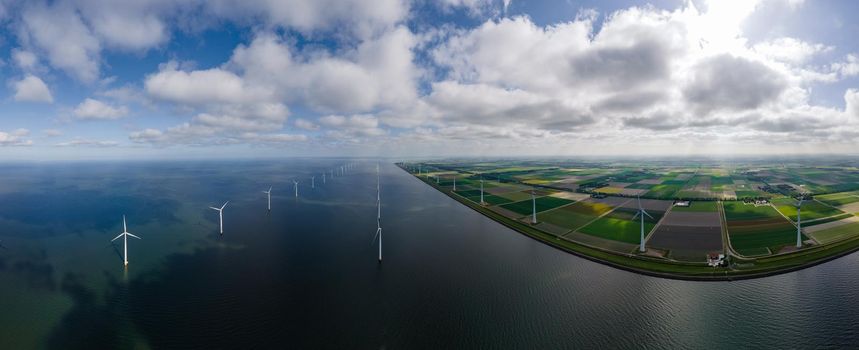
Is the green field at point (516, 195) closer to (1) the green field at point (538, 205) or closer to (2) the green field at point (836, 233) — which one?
(1) the green field at point (538, 205)

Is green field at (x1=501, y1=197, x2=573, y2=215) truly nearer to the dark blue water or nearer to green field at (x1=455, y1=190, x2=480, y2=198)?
green field at (x1=455, y1=190, x2=480, y2=198)

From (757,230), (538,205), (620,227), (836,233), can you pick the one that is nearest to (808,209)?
(836,233)

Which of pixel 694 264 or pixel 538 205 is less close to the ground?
pixel 538 205

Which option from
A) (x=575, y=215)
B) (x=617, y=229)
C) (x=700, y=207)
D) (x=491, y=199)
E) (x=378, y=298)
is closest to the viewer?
(x=378, y=298)

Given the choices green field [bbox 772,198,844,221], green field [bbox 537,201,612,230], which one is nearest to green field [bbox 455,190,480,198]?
green field [bbox 537,201,612,230]

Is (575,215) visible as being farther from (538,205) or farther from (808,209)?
(808,209)

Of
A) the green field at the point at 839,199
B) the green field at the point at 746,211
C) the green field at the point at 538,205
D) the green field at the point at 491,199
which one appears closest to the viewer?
the green field at the point at 746,211

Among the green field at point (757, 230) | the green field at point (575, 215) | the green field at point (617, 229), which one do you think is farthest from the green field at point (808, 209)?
the green field at point (575, 215)
